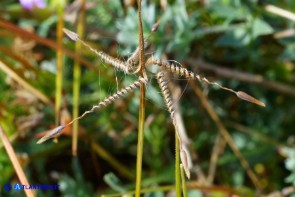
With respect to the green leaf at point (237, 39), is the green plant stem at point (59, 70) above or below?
above

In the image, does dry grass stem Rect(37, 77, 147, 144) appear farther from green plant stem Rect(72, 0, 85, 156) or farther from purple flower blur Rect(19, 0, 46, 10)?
purple flower blur Rect(19, 0, 46, 10)

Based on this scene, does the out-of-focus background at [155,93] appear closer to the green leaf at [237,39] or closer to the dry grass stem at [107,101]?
the green leaf at [237,39]

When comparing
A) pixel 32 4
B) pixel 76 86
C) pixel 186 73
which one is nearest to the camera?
pixel 186 73

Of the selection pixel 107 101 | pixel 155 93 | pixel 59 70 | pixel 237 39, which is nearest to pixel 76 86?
pixel 59 70

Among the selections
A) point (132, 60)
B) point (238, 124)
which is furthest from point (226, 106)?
point (132, 60)

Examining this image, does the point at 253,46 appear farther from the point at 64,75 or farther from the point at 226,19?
the point at 64,75

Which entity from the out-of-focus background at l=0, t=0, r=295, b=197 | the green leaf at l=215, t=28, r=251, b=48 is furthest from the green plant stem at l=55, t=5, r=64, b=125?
the green leaf at l=215, t=28, r=251, b=48

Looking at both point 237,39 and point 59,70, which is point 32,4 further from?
point 237,39

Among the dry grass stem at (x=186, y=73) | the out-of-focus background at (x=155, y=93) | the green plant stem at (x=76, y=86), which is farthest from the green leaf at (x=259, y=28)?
the dry grass stem at (x=186, y=73)
